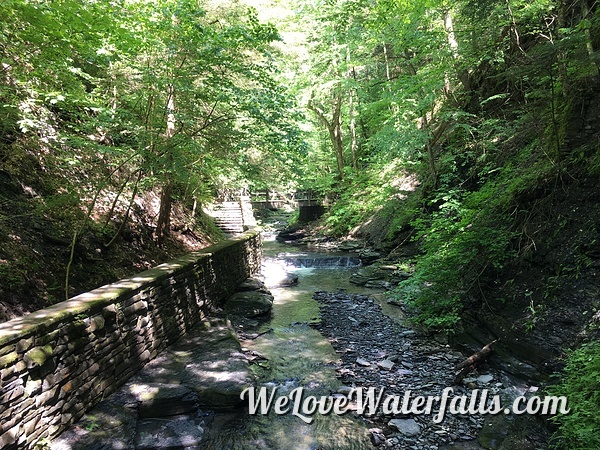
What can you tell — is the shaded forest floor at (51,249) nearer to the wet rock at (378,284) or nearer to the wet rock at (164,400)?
the wet rock at (164,400)

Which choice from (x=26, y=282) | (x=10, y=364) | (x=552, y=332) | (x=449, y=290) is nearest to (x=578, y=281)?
(x=552, y=332)

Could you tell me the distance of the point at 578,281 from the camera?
4215mm

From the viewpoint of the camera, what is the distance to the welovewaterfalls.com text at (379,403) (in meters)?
3.86

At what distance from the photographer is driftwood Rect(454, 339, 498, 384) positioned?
4490mm

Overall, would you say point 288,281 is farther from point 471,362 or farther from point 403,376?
point 471,362

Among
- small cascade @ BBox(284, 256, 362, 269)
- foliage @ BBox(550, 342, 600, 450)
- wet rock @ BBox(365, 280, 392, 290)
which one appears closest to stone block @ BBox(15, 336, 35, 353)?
foliage @ BBox(550, 342, 600, 450)

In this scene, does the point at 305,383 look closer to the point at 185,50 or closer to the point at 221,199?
the point at 185,50

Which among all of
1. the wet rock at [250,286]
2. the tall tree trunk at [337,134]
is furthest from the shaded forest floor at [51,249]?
the tall tree trunk at [337,134]

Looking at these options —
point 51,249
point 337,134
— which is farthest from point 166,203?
point 337,134

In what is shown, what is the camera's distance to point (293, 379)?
4.93 m

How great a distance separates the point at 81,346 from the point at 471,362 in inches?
188

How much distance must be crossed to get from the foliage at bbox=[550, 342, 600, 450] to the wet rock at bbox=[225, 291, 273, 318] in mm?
5577

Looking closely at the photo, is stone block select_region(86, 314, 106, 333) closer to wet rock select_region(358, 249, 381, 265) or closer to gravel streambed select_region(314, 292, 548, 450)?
gravel streambed select_region(314, 292, 548, 450)

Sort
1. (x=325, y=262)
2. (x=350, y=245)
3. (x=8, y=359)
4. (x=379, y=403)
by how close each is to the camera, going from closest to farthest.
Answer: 1. (x=8, y=359)
2. (x=379, y=403)
3. (x=325, y=262)
4. (x=350, y=245)
